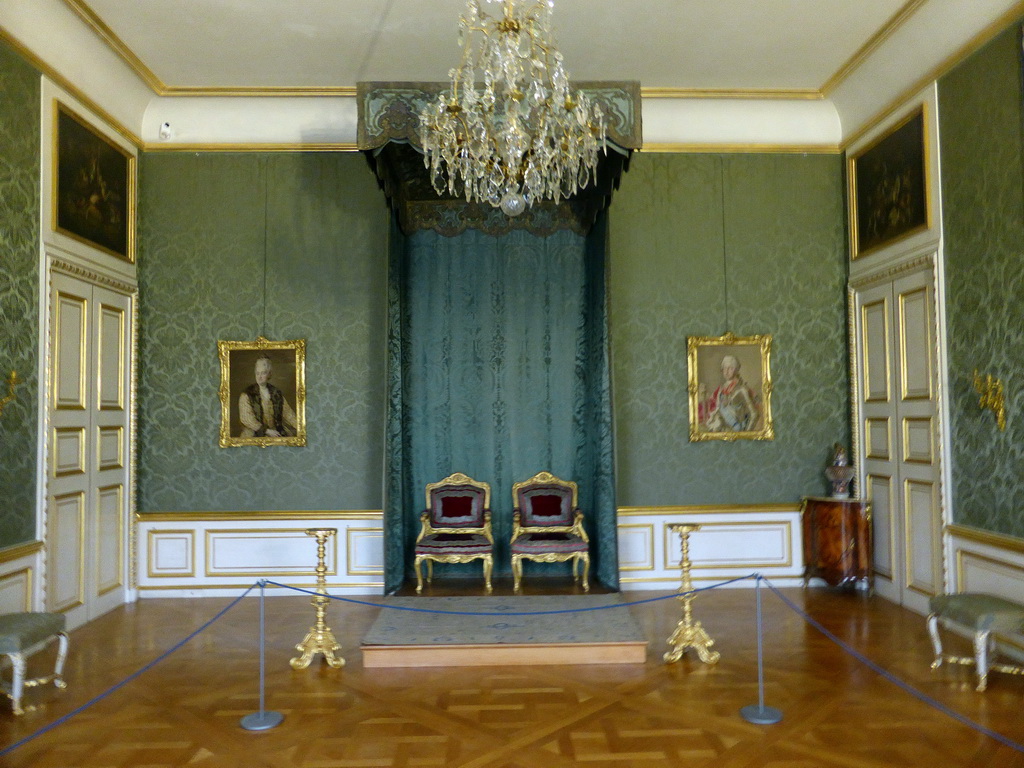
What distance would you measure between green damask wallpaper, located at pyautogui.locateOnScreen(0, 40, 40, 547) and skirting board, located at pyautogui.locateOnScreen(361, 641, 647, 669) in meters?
2.69

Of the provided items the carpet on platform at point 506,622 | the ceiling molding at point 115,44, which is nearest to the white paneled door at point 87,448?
the ceiling molding at point 115,44

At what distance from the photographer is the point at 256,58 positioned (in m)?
6.51

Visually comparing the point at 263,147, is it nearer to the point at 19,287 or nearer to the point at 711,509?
the point at 19,287

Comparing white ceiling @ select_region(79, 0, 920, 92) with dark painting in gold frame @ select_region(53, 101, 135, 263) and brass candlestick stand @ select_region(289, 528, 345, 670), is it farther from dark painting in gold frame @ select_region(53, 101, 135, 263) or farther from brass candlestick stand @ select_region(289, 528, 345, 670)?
brass candlestick stand @ select_region(289, 528, 345, 670)

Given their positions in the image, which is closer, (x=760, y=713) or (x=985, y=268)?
(x=760, y=713)

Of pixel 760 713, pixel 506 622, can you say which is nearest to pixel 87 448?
pixel 506 622

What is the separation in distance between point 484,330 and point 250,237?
2.40 m

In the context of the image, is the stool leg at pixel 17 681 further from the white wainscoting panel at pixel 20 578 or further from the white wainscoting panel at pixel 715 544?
the white wainscoting panel at pixel 715 544

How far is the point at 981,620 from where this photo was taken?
448cm

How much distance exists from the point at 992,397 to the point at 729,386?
2.41 meters

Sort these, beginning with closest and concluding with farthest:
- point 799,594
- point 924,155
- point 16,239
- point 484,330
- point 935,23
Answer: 1. point 16,239
2. point 935,23
3. point 924,155
4. point 799,594
5. point 484,330

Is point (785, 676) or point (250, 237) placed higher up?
point (250, 237)

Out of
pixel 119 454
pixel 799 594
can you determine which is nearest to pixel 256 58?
pixel 119 454

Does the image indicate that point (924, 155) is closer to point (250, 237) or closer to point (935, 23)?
point (935, 23)
